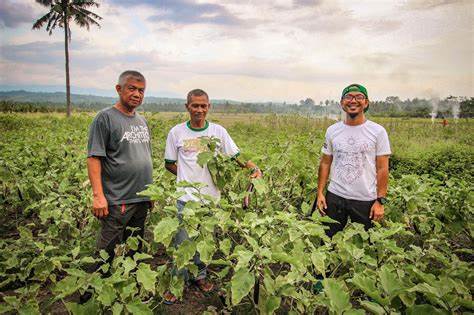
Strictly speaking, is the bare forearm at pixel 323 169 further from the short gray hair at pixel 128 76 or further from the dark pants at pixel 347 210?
the short gray hair at pixel 128 76

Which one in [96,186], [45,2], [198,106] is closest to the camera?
[96,186]

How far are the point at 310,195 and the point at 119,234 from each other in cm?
163

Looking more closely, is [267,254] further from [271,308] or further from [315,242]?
[315,242]

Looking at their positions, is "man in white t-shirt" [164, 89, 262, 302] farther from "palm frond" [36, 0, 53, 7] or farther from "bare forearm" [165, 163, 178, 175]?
"palm frond" [36, 0, 53, 7]

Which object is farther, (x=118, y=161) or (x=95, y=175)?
(x=118, y=161)

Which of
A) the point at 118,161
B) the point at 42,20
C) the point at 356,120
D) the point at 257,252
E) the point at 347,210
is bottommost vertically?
the point at 347,210

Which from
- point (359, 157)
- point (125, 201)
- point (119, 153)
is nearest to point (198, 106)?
point (119, 153)

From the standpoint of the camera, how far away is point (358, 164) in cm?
249

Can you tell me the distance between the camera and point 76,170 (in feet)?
12.7

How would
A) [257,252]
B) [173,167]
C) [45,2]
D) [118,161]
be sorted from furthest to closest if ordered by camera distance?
[45,2] < [173,167] < [118,161] < [257,252]

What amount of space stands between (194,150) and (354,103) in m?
1.17

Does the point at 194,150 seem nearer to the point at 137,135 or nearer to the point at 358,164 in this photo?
the point at 137,135

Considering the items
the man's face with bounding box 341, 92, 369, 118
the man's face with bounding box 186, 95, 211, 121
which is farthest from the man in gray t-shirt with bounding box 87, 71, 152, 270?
the man's face with bounding box 341, 92, 369, 118

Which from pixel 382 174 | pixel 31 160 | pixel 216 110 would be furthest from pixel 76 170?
pixel 216 110
